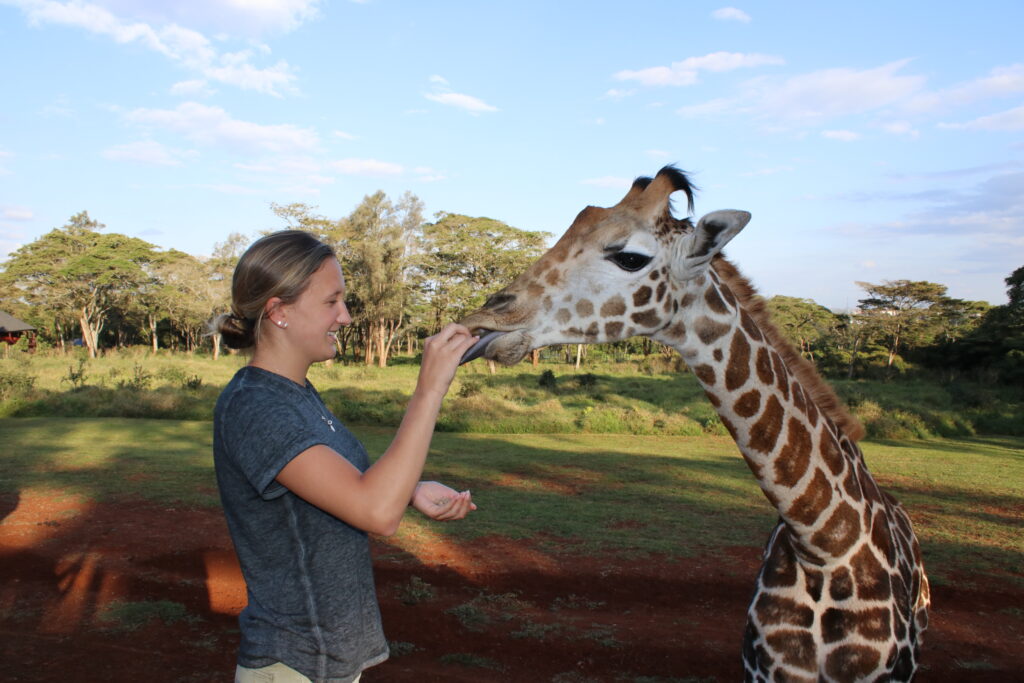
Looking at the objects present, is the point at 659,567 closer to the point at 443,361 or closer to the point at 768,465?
the point at 768,465

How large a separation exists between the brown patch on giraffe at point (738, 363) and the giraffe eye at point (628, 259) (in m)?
0.48

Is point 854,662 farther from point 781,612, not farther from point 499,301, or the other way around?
point 499,301

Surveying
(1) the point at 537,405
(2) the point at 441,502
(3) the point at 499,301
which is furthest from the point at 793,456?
(1) the point at 537,405

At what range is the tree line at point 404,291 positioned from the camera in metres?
39.5

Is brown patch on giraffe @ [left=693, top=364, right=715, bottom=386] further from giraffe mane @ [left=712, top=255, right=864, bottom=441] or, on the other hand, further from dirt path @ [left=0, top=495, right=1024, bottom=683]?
dirt path @ [left=0, top=495, right=1024, bottom=683]

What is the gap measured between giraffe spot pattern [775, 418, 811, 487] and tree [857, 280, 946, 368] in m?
40.7

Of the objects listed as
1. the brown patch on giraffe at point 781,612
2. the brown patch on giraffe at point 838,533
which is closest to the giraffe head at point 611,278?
the brown patch on giraffe at point 838,533

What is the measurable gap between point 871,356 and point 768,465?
42089 millimetres

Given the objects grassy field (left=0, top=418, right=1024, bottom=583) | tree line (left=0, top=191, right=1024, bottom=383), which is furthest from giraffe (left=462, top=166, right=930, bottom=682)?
tree line (left=0, top=191, right=1024, bottom=383)

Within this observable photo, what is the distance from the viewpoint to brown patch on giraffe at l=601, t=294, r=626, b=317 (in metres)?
2.46

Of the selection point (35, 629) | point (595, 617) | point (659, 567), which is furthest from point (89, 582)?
point (659, 567)

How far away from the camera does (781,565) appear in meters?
2.90

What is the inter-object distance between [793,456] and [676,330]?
2.25 ft

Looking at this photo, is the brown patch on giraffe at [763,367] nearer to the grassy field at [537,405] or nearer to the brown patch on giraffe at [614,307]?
the brown patch on giraffe at [614,307]
